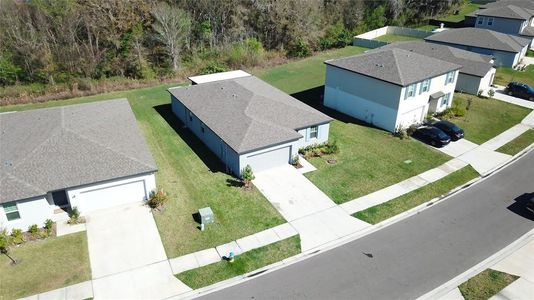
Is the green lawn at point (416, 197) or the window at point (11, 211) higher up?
the window at point (11, 211)

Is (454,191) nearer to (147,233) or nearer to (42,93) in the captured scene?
(147,233)

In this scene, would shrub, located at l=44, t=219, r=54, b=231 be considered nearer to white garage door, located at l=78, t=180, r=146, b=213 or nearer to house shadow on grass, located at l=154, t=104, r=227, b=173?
white garage door, located at l=78, t=180, r=146, b=213

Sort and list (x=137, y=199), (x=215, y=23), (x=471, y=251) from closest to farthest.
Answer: (x=471, y=251) < (x=137, y=199) < (x=215, y=23)

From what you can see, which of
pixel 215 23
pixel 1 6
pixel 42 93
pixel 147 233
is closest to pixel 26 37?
pixel 1 6

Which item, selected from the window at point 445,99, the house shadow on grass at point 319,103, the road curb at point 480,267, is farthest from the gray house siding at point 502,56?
the road curb at point 480,267

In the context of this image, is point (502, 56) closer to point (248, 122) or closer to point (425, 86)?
point (425, 86)

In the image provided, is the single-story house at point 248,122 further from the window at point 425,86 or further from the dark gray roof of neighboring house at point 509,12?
the dark gray roof of neighboring house at point 509,12

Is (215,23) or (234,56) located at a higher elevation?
(215,23)
